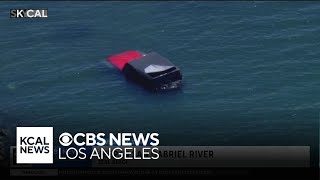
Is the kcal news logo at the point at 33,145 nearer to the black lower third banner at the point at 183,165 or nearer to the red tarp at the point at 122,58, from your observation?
the black lower third banner at the point at 183,165

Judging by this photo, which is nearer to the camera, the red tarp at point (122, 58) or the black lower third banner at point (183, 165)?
the black lower third banner at point (183, 165)

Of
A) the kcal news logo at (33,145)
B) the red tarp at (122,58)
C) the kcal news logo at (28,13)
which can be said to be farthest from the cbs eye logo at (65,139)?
the kcal news logo at (28,13)

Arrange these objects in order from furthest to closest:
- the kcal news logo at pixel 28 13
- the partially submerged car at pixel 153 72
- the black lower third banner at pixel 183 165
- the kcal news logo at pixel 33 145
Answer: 1. the kcal news logo at pixel 28 13
2. the partially submerged car at pixel 153 72
3. the kcal news logo at pixel 33 145
4. the black lower third banner at pixel 183 165

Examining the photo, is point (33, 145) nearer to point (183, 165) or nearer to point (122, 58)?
point (183, 165)

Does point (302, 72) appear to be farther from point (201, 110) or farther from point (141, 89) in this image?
point (141, 89)

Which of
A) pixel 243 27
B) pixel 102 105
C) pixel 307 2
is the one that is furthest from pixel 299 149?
pixel 307 2
